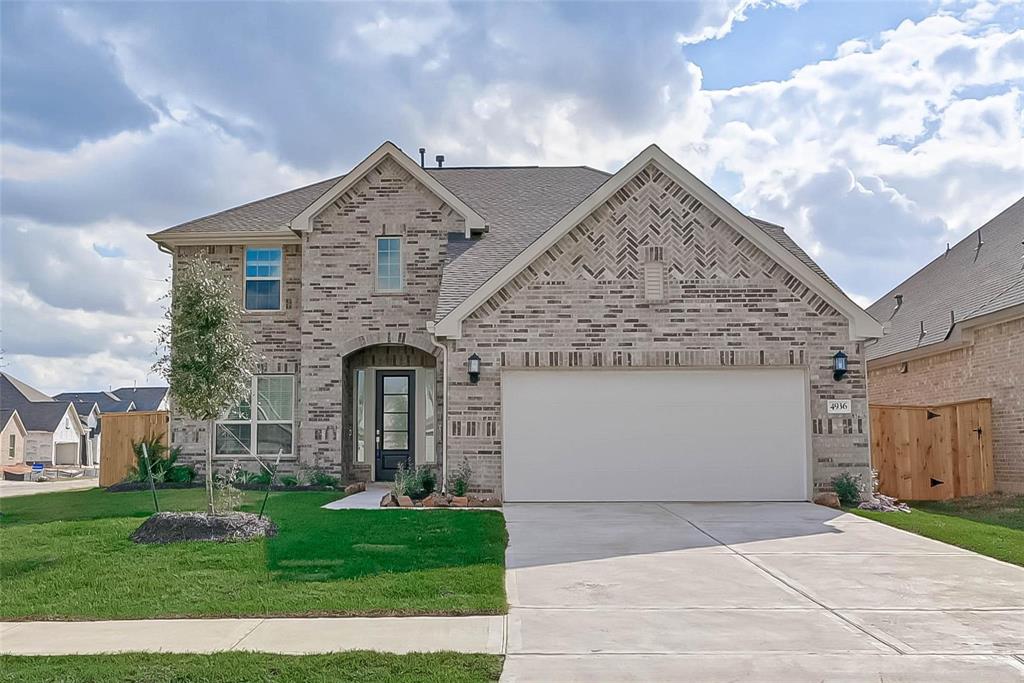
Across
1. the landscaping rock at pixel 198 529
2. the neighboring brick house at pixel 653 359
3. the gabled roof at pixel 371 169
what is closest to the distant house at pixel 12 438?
the gabled roof at pixel 371 169

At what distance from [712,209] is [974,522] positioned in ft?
20.7

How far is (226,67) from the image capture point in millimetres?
13953

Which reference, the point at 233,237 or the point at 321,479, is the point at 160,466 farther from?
the point at 233,237

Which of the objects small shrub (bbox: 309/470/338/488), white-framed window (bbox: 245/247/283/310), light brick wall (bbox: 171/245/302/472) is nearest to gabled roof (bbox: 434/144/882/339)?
small shrub (bbox: 309/470/338/488)

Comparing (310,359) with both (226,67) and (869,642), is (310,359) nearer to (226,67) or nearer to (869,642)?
(226,67)

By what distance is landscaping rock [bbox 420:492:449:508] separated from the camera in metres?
14.2

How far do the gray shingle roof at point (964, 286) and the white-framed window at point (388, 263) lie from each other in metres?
9.61

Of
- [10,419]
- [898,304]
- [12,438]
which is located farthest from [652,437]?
[12,438]

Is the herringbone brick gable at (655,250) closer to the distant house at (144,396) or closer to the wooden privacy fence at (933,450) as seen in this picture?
the wooden privacy fence at (933,450)

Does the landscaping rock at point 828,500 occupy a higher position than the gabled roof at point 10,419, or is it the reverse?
the gabled roof at point 10,419

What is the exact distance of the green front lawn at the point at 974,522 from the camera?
1076 centimetres

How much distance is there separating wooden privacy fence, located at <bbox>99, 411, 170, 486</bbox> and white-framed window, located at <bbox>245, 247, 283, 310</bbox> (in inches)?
126

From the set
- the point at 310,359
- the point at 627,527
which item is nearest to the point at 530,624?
the point at 627,527

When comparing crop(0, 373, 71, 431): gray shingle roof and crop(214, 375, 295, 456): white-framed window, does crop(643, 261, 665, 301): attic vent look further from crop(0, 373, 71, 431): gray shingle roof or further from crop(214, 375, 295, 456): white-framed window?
crop(0, 373, 71, 431): gray shingle roof
